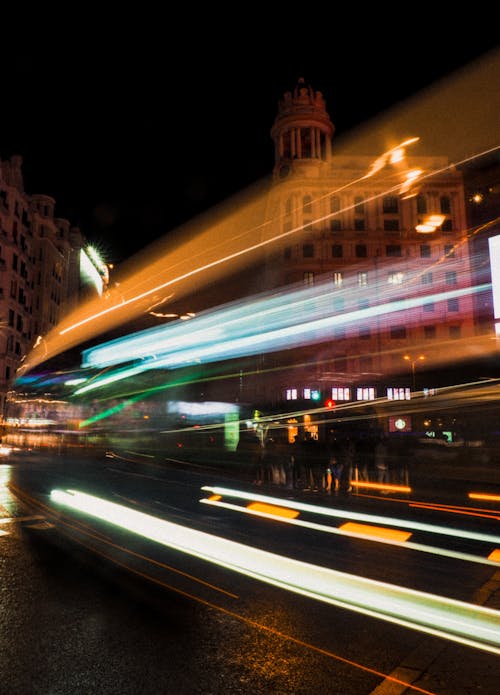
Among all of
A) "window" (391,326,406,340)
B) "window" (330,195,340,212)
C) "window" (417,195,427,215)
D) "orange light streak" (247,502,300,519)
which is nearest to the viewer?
"orange light streak" (247,502,300,519)

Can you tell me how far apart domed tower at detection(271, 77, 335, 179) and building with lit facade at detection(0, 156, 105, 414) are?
3104 centimetres

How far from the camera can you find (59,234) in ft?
253

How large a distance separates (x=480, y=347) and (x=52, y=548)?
136 ft

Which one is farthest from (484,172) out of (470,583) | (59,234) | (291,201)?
(59,234)

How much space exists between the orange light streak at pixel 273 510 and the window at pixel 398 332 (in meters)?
50.2

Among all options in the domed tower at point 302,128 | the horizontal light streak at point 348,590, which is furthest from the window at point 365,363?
the horizontal light streak at point 348,590

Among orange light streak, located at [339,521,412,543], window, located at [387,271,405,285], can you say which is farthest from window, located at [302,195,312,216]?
orange light streak, located at [339,521,412,543]

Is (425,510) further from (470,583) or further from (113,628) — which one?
(113,628)

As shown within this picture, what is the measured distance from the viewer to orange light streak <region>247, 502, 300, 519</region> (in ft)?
35.8

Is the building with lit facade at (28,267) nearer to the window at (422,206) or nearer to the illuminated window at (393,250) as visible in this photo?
the illuminated window at (393,250)

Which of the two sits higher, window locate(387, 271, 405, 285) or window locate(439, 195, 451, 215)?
window locate(439, 195, 451, 215)

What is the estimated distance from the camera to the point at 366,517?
34.0 ft

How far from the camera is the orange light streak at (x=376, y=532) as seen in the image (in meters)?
9.00

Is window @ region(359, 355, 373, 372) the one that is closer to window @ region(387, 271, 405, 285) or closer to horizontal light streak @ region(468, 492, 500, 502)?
window @ region(387, 271, 405, 285)
